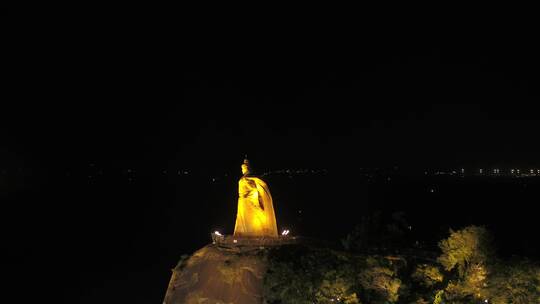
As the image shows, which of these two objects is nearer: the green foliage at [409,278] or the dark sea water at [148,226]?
the green foliage at [409,278]

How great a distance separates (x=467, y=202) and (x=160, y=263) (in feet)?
229

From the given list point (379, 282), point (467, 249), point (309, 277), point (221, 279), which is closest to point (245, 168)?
point (221, 279)

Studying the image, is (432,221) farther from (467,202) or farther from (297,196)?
(297,196)

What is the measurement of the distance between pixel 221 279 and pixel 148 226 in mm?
63990

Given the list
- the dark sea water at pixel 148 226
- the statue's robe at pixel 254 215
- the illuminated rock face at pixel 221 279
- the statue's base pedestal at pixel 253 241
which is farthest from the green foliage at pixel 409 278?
the dark sea water at pixel 148 226

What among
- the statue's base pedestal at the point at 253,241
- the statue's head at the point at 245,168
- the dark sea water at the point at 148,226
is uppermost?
the statue's head at the point at 245,168

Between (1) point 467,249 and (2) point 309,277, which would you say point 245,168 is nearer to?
(2) point 309,277

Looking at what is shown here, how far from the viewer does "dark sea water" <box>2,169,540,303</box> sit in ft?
180

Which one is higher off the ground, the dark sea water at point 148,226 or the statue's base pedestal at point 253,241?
the statue's base pedestal at point 253,241

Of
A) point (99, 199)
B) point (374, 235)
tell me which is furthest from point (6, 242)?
point (374, 235)

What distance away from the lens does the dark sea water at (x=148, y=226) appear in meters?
54.8

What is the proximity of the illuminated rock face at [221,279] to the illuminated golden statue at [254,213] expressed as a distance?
4.70 feet

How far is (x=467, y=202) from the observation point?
110750 mm

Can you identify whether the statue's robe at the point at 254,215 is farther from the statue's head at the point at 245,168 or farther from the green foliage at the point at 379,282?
the green foliage at the point at 379,282
